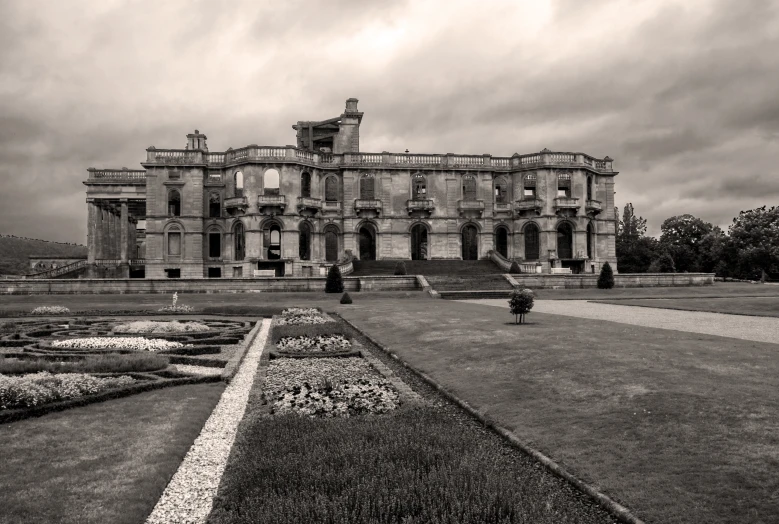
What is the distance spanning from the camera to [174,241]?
180 feet

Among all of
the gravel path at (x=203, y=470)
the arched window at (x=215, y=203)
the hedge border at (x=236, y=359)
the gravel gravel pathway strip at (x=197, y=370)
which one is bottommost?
the gravel path at (x=203, y=470)

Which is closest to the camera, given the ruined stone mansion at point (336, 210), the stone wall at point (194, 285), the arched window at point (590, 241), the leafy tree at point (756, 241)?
the stone wall at point (194, 285)

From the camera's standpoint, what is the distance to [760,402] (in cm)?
818

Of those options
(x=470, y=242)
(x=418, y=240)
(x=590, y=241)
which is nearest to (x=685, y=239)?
(x=590, y=241)

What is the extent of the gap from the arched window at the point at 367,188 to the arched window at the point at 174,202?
18103 millimetres

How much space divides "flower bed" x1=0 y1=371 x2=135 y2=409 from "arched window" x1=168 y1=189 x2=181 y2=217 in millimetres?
47650

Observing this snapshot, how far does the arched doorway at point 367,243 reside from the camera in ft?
192

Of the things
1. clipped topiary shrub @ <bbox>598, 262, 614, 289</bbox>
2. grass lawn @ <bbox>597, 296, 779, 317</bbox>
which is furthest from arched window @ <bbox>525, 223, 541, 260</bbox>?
grass lawn @ <bbox>597, 296, 779, 317</bbox>

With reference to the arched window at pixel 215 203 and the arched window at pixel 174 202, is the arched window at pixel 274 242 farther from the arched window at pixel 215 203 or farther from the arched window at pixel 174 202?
the arched window at pixel 174 202

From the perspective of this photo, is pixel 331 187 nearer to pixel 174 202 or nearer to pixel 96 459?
pixel 174 202

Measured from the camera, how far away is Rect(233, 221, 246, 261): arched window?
54875mm

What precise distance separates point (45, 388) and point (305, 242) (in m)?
46.9

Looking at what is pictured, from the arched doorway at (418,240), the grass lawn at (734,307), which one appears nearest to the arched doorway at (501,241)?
the arched doorway at (418,240)

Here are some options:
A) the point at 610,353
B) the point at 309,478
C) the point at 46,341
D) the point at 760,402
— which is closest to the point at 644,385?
the point at 760,402
